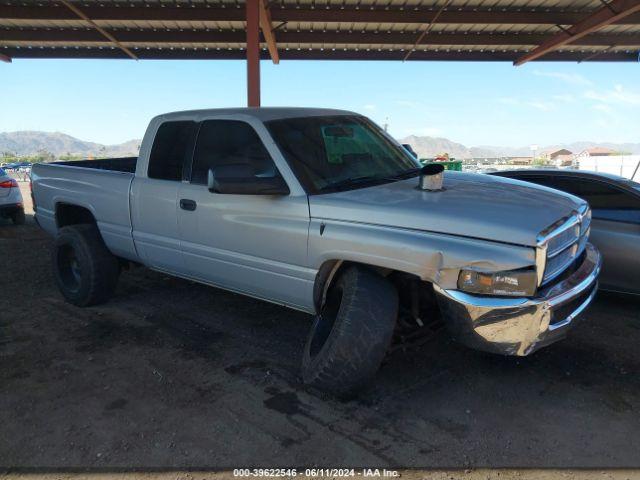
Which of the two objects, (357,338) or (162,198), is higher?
(162,198)

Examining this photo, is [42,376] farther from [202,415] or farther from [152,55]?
[152,55]

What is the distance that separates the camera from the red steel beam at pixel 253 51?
9.95m

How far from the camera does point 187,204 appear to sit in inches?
156

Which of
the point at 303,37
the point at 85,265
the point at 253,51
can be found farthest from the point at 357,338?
the point at 303,37

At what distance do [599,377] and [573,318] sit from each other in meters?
0.88

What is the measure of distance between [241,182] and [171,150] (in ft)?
4.53

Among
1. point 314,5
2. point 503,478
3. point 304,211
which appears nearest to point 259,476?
point 503,478

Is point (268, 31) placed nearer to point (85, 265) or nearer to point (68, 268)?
point (68, 268)

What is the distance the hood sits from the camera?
2662 mm

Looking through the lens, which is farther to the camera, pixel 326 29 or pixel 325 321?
pixel 326 29

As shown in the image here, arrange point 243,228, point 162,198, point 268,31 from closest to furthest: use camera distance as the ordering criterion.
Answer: point 243,228 → point 162,198 → point 268,31

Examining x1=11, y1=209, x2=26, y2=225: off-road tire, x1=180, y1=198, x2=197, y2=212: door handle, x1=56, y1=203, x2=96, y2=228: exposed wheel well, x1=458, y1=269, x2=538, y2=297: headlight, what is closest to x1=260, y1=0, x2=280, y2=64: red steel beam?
x1=11, y1=209, x2=26, y2=225: off-road tire

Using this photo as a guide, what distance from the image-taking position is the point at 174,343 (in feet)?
13.4

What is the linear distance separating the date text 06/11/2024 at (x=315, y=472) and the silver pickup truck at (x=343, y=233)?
0.56 meters
